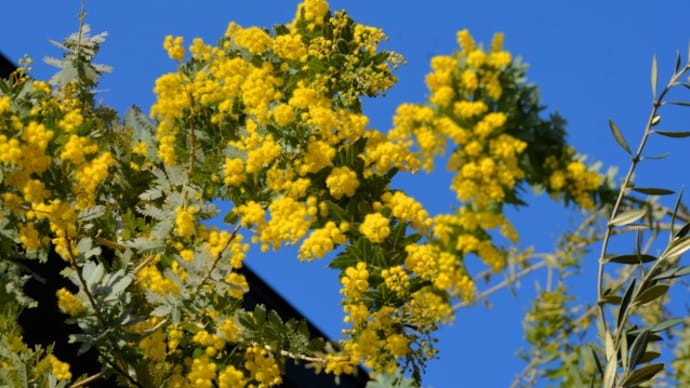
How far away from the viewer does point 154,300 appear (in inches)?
129

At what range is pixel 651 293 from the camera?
6.51ft

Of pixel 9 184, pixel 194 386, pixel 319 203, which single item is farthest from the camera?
pixel 319 203

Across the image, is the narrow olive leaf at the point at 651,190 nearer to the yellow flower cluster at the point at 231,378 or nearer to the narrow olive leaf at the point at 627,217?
the narrow olive leaf at the point at 627,217

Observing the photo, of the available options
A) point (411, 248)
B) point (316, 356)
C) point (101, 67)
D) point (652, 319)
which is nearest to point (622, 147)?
point (411, 248)

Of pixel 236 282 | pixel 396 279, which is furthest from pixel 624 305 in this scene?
pixel 236 282

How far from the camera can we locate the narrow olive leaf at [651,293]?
1.97 m

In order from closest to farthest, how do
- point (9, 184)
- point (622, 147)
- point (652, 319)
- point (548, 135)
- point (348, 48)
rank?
point (622, 147)
point (9, 184)
point (348, 48)
point (652, 319)
point (548, 135)

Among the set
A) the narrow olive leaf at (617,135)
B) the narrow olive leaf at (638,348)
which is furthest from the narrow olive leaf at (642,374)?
the narrow olive leaf at (617,135)

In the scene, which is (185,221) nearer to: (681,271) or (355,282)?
(355,282)

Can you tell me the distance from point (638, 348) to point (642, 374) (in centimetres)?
5

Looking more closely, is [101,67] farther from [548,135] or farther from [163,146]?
[548,135]

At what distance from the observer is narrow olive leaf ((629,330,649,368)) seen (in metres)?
1.91

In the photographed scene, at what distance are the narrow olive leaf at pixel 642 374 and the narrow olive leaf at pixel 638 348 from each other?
21 millimetres

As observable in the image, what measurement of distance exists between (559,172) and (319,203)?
15.3ft
